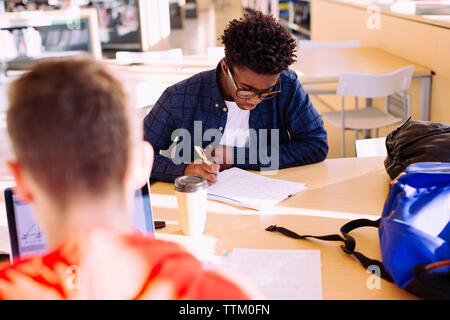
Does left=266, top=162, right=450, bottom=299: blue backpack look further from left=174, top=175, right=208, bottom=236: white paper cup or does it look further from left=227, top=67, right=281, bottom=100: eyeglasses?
left=227, top=67, right=281, bottom=100: eyeglasses

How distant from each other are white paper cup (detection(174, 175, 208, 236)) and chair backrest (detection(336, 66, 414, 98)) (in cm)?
198

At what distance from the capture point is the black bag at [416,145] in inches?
56.1

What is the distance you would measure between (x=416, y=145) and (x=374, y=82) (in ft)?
5.10

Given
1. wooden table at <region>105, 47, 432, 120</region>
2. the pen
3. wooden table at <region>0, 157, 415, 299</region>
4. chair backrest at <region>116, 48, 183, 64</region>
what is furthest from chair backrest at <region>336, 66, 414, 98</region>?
the pen

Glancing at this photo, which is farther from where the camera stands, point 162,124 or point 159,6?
point 159,6

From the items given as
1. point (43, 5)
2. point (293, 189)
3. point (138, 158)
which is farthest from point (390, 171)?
point (43, 5)

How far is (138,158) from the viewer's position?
2.06 ft

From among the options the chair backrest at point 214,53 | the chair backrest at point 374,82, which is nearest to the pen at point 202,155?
the chair backrest at point 374,82

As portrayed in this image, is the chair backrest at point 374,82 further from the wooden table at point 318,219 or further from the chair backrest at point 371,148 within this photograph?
the wooden table at point 318,219

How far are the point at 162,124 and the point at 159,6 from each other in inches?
194

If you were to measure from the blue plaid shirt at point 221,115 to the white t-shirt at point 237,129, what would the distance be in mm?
27

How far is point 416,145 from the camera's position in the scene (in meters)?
1.50
